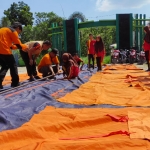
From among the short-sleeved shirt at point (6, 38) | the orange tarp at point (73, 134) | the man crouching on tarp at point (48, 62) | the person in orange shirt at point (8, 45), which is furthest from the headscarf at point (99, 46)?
the orange tarp at point (73, 134)

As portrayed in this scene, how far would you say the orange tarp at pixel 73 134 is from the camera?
1863 millimetres

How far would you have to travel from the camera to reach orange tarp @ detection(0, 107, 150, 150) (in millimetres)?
1863

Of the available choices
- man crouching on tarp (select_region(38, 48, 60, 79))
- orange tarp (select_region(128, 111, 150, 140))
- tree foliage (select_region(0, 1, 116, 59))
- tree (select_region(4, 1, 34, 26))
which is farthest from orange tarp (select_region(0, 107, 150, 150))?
tree (select_region(4, 1, 34, 26))

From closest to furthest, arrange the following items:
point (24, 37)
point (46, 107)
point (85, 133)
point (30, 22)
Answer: point (85, 133) < point (46, 107) < point (24, 37) < point (30, 22)

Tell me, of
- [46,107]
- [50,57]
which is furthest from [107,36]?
[46,107]

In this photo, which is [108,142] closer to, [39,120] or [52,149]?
[52,149]

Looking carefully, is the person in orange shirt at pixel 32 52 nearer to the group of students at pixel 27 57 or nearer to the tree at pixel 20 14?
the group of students at pixel 27 57

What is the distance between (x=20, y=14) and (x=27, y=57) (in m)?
36.7

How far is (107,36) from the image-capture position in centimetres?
2391

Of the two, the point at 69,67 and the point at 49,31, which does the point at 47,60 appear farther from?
the point at 49,31

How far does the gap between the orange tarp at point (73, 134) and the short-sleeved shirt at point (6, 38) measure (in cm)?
240

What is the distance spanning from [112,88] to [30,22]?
124 feet

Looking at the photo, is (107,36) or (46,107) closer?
(46,107)

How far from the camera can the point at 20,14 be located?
41.0 meters
